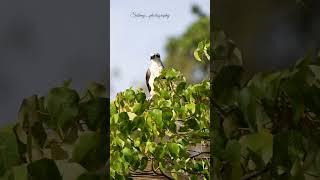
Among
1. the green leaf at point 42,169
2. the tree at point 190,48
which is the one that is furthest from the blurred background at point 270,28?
the green leaf at point 42,169

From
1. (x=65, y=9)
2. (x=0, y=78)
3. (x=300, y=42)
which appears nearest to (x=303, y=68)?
(x=300, y=42)

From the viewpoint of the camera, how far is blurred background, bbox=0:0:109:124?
104cm

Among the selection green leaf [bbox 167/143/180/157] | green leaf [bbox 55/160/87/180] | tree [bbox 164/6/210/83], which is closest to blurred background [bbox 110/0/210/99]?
tree [bbox 164/6/210/83]

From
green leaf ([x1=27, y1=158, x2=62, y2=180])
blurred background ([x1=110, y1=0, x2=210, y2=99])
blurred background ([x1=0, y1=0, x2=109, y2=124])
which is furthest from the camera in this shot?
blurred background ([x1=110, y1=0, x2=210, y2=99])

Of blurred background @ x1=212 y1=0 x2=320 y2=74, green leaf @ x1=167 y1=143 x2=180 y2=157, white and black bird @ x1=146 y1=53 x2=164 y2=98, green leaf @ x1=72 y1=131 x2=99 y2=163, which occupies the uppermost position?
blurred background @ x1=212 y1=0 x2=320 y2=74

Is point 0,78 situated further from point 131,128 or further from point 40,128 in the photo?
point 131,128

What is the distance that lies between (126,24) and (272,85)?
430 mm

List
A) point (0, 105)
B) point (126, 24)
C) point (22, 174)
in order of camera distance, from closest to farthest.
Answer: point (22, 174), point (0, 105), point (126, 24)

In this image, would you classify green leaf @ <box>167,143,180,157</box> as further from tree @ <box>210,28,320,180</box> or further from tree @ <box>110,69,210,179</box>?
tree @ <box>210,28,320,180</box>

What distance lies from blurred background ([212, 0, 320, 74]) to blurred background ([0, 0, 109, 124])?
318 mm

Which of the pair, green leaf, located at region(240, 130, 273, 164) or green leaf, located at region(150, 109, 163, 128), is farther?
green leaf, located at region(150, 109, 163, 128)

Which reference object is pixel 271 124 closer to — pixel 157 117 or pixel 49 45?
pixel 157 117

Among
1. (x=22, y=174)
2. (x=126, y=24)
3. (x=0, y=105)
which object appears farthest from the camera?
(x=126, y=24)

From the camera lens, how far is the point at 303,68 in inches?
35.7
